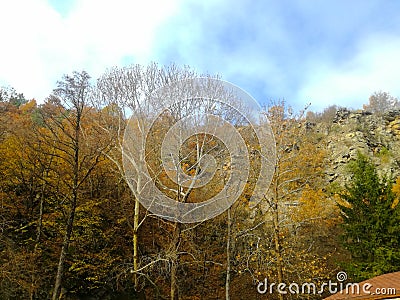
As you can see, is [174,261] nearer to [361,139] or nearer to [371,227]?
[371,227]

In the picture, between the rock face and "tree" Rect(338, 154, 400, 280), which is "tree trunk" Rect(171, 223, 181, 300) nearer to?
"tree" Rect(338, 154, 400, 280)

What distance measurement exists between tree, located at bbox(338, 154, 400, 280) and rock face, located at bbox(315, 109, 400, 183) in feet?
30.0

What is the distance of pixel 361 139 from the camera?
25.7 m

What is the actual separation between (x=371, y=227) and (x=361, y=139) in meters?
16.0

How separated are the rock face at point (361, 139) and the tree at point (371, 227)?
9.15m

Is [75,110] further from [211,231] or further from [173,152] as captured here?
[211,231]

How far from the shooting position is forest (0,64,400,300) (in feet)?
35.3

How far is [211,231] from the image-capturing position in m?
15.9

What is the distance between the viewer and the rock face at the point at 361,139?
22938 millimetres

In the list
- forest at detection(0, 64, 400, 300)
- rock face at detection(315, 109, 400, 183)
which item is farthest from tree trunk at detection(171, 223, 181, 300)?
rock face at detection(315, 109, 400, 183)

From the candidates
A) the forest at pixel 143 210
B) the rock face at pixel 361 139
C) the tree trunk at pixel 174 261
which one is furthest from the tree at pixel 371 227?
the rock face at pixel 361 139

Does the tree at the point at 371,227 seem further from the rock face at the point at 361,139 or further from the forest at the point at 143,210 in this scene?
the rock face at the point at 361,139

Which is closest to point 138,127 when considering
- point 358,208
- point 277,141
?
point 277,141

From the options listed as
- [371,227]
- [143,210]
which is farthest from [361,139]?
[143,210]
